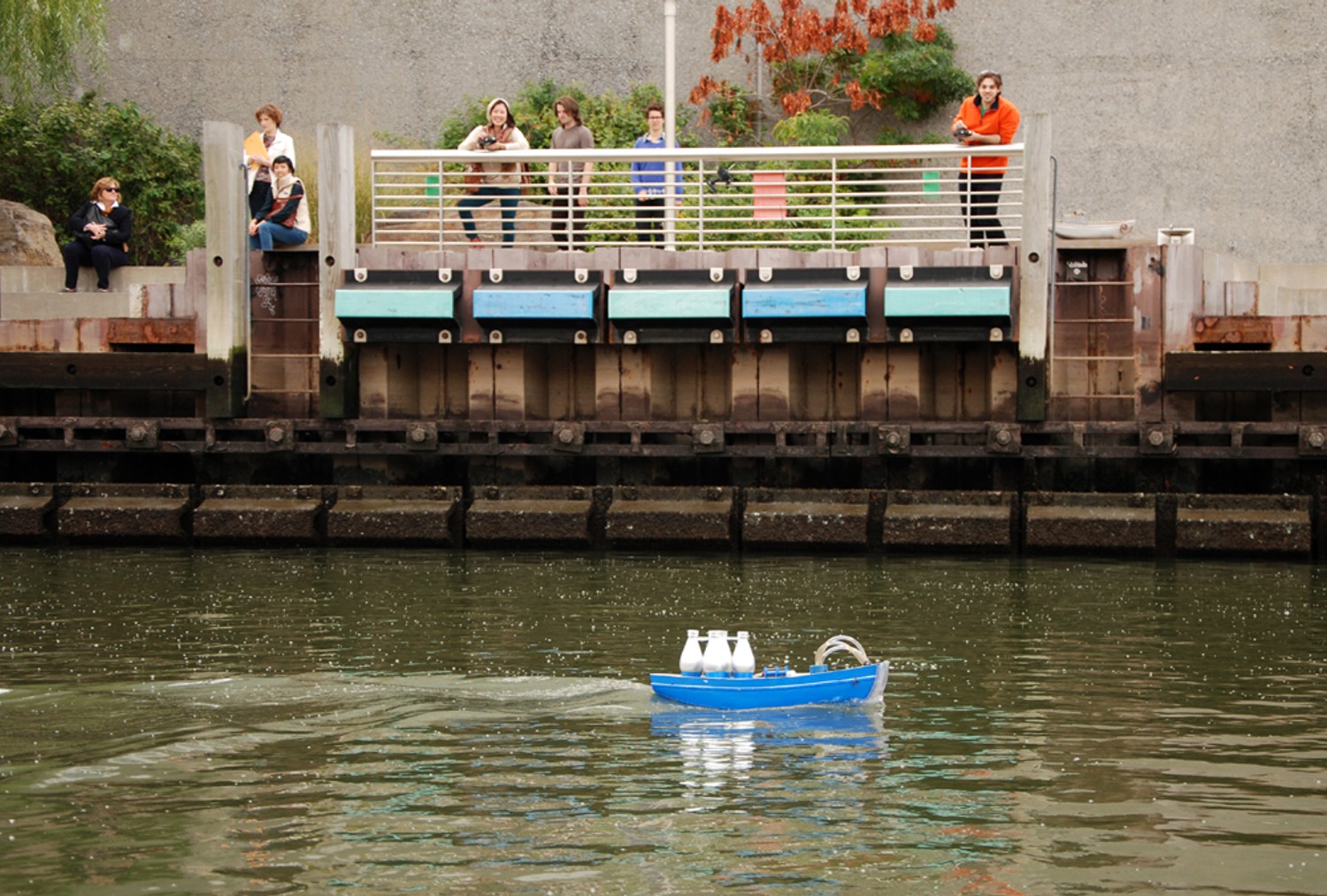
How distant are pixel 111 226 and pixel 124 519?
3589 mm

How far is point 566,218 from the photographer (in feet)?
73.9

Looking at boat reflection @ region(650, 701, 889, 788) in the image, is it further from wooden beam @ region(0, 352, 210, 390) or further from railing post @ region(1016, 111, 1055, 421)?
wooden beam @ region(0, 352, 210, 390)

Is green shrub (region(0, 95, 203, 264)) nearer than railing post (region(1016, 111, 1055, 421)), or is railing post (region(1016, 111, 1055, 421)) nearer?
railing post (region(1016, 111, 1055, 421))

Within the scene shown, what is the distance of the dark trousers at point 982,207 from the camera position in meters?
20.5

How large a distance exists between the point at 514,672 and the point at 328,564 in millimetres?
6704

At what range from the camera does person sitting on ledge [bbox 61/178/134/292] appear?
21828 mm

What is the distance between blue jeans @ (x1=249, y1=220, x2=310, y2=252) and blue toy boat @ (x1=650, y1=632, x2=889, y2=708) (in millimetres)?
11074

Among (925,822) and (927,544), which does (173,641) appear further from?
(927,544)

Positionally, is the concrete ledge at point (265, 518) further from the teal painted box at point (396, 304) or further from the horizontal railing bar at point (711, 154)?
the horizontal railing bar at point (711, 154)

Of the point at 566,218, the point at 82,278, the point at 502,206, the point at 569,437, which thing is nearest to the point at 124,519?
the point at 82,278

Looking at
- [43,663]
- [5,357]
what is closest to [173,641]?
[43,663]

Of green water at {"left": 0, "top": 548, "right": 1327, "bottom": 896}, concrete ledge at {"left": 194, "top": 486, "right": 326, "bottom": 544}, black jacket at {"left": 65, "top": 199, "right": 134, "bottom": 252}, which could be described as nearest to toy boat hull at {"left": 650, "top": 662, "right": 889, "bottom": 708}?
green water at {"left": 0, "top": 548, "right": 1327, "bottom": 896}

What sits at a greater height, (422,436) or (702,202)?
(702,202)

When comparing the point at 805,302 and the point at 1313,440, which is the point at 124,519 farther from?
the point at 1313,440
